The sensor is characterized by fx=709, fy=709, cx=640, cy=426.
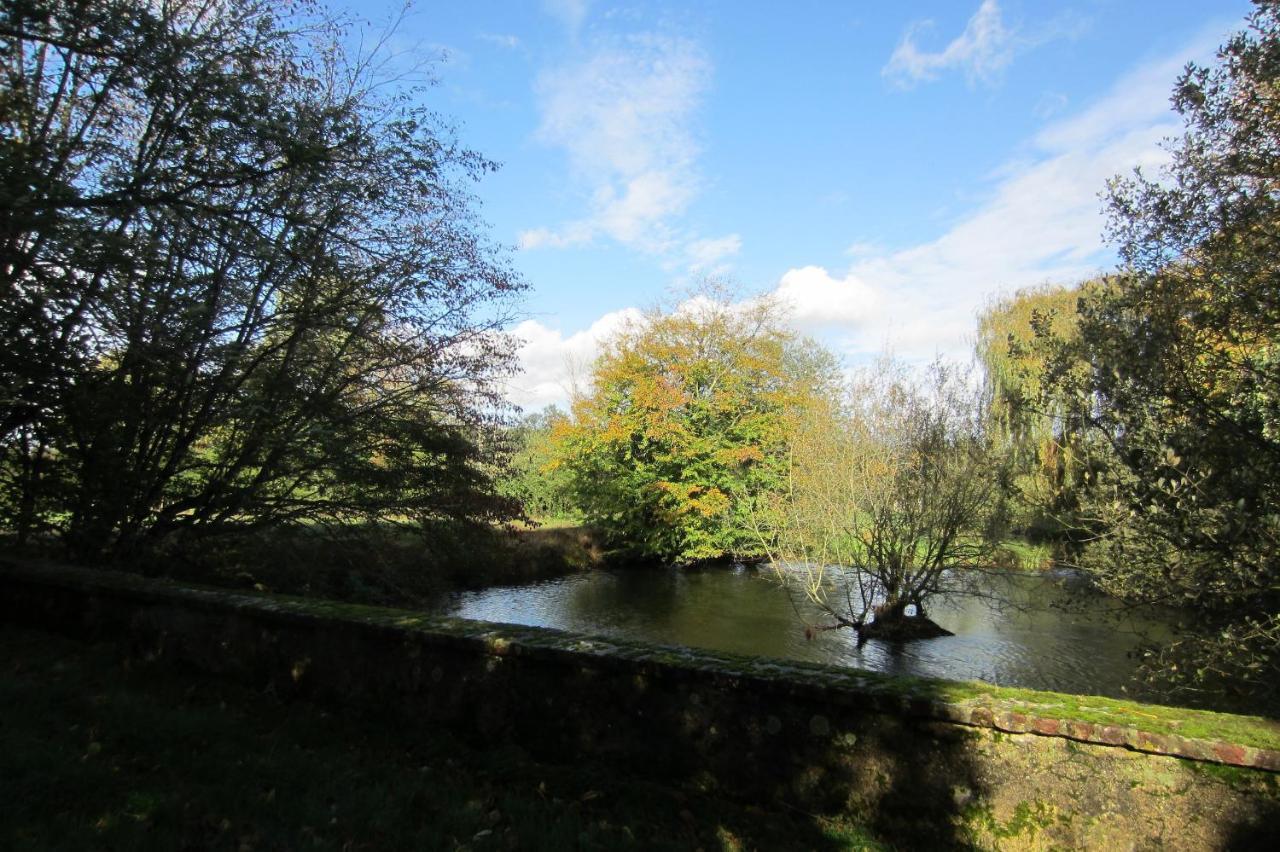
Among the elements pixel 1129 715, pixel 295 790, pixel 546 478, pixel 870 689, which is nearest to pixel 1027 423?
pixel 546 478

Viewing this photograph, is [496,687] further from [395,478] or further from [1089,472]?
[1089,472]

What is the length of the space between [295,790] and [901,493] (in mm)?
11380

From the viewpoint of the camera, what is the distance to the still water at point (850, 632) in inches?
435

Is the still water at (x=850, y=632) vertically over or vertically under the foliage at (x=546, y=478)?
under

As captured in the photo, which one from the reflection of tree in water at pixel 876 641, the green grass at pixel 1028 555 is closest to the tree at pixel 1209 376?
the reflection of tree in water at pixel 876 641

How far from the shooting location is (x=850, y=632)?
13438 millimetres

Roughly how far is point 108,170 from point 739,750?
18.9ft

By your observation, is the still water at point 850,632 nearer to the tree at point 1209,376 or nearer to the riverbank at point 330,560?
the tree at point 1209,376

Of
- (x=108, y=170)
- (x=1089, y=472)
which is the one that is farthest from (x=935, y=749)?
(x=108, y=170)

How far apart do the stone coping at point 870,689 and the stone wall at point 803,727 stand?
0.01 metres

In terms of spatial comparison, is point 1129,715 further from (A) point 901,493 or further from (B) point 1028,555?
(B) point 1028,555

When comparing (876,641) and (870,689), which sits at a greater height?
(870,689)

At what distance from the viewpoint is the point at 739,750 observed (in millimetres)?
3549

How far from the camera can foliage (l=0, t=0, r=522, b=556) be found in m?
4.52
